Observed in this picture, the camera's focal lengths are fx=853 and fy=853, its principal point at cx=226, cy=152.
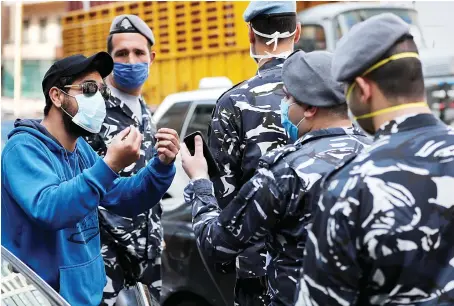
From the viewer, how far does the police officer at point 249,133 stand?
3.79 meters

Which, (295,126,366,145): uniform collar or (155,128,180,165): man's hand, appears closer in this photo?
(295,126,366,145): uniform collar

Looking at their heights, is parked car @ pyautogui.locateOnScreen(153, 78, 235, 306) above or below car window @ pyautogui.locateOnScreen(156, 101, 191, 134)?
below

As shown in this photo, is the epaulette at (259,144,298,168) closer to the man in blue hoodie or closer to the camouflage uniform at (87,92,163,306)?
the man in blue hoodie

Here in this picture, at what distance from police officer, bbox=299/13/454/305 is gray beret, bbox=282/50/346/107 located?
653mm

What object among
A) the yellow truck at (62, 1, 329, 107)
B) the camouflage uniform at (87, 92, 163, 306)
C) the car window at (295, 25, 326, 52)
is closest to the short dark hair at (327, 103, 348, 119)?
the camouflage uniform at (87, 92, 163, 306)

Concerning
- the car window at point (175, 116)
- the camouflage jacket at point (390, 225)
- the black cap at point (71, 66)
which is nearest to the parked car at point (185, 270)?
the car window at point (175, 116)

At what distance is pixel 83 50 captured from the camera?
15422 millimetres

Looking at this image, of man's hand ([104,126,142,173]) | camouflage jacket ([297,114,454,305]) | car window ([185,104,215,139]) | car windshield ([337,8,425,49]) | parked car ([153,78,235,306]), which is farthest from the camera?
car windshield ([337,8,425,49])

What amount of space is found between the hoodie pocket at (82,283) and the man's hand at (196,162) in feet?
1.85

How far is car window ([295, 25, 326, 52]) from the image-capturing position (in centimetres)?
1050

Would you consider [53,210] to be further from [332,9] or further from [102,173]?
[332,9]

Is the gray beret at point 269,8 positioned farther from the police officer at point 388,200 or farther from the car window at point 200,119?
the car window at point 200,119

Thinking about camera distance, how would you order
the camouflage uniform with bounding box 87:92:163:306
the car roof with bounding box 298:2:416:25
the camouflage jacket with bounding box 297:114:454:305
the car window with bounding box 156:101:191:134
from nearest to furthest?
1. the camouflage jacket with bounding box 297:114:454:305
2. the camouflage uniform with bounding box 87:92:163:306
3. the car window with bounding box 156:101:191:134
4. the car roof with bounding box 298:2:416:25

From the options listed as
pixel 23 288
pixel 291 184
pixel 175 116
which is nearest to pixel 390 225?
pixel 291 184
